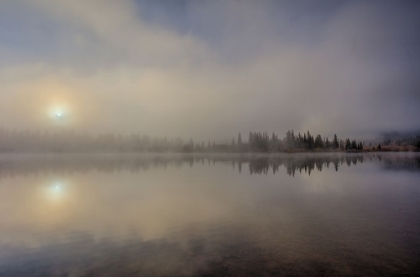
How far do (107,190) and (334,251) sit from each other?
34.5 meters

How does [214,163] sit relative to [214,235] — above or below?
below

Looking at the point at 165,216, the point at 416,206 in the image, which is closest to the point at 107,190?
the point at 165,216

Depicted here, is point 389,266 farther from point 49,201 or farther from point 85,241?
point 49,201

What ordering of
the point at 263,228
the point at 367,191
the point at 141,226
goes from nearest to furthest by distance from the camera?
the point at 263,228
the point at 141,226
the point at 367,191

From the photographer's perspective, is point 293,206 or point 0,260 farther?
point 293,206

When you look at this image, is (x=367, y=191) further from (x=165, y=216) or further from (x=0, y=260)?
(x=0, y=260)

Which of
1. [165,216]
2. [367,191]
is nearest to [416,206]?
[367,191]

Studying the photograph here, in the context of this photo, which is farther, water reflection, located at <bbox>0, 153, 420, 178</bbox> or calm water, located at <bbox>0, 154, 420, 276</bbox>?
water reflection, located at <bbox>0, 153, 420, 178</bbox>

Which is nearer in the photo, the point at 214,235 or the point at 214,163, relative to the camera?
the point at 214,235

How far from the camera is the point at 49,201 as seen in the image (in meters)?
31.3

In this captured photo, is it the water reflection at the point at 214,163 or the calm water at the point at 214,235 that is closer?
the calm water at the point at 214,235

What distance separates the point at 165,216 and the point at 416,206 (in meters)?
25.9

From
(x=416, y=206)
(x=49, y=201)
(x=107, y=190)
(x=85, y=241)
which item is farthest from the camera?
Answer: (x=107, y=190)

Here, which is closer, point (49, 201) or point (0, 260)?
point (0, 260)
